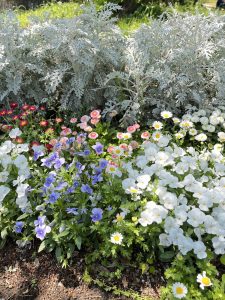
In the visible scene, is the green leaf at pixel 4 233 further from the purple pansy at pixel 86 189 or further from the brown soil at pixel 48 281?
the purple pansy at pixel 86 189

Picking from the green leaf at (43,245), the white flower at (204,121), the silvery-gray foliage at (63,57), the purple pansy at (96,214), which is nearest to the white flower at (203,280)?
the purple pansy at (96,214)

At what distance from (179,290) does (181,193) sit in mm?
581

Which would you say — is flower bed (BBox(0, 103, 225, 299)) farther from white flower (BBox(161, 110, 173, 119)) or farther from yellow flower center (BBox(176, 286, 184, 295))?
white flower (BBox(161, 110, 173, 119))

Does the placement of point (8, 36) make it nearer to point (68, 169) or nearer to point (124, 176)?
point (68, 169)

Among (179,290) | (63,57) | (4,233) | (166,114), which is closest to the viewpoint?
(179,290)

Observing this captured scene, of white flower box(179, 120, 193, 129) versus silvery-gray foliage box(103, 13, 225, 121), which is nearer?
white flower box(179, 120, 193, 129)

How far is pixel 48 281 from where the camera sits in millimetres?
2059

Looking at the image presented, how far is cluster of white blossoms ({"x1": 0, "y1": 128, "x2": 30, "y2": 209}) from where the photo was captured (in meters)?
2.16

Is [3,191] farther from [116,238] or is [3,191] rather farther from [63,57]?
[63,57]

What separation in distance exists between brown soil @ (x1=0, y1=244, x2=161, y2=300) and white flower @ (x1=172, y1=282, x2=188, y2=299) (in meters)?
0.17

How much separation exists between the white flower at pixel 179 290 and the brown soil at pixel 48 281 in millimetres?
172

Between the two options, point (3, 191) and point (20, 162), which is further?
point (20, 162)

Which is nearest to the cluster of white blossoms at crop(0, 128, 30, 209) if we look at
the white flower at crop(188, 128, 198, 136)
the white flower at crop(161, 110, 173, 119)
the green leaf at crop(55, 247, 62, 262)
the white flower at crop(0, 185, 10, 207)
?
the white flower at crop(0, 185, 10, 207)

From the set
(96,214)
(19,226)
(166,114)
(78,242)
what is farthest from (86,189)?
(166,114)
